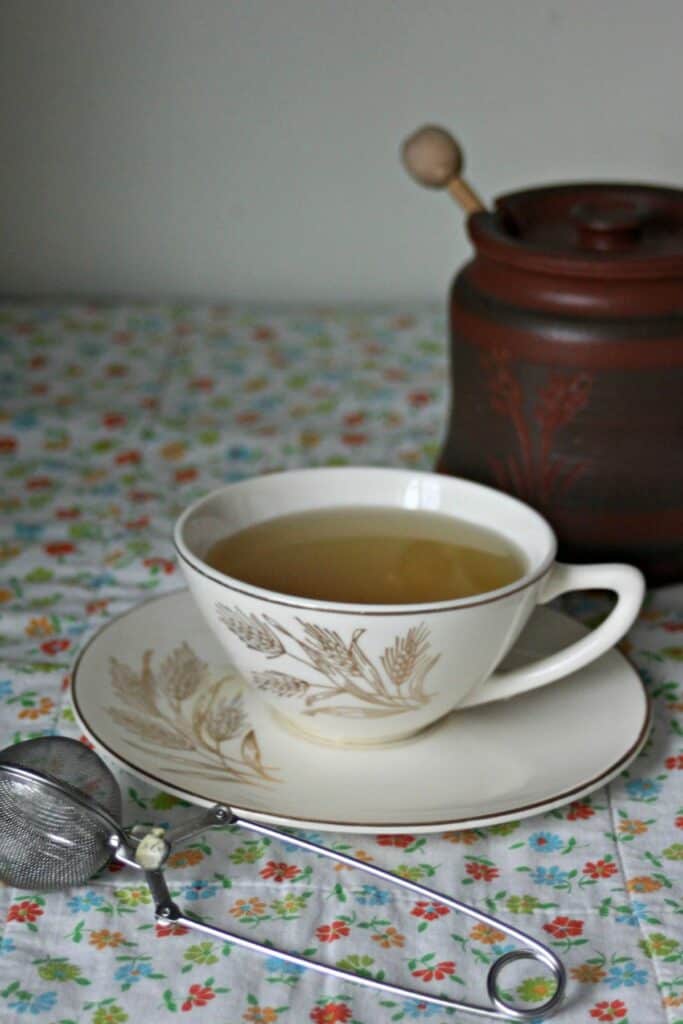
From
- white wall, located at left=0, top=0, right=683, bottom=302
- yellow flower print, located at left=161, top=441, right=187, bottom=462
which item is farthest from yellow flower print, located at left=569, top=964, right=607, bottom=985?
white wall, located at left=0, top=0, right=683, bottom=302

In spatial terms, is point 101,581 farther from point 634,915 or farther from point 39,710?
point 634,915

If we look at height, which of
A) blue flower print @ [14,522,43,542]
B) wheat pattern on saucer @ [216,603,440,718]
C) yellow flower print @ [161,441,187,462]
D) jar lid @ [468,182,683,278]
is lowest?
yellow flower print @ [161,441,187,462]

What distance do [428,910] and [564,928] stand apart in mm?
49

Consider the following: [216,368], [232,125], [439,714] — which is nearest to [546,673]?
[439,714]

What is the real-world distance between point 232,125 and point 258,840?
34.6 inches

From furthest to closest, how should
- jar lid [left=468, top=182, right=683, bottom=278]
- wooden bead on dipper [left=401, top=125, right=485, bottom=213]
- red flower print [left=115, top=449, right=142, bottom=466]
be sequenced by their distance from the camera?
red flower print [left=115, top=449, right=142, bottom=466] → wooden bead on dipper [left=401, top=125, right=485, bottom=213] → jar lid [left=468, top=182, right=683, bottom=278]

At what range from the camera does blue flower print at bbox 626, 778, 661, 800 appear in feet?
1.90

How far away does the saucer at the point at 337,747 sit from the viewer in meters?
0.53

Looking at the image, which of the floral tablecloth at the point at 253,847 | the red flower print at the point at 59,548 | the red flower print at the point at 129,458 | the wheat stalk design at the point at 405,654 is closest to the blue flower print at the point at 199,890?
the floral tablecloth at the point at 253,847

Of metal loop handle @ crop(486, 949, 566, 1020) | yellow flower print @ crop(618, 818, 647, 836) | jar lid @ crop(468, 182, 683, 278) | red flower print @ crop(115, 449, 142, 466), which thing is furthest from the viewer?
red flower print @ crop(115, 449, 142, 466)

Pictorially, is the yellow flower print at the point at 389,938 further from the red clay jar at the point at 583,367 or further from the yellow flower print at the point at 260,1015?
the red clay jar at the point at 583,367

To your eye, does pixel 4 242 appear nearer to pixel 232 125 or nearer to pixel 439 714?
pixel 232 125

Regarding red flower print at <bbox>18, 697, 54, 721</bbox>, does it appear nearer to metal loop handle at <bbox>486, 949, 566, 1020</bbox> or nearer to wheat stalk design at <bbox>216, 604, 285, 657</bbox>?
wheat stalk design at <bbox>216, 604, 285, 657</bbox>

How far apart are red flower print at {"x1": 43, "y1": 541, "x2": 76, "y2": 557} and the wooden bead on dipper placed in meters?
0.29
